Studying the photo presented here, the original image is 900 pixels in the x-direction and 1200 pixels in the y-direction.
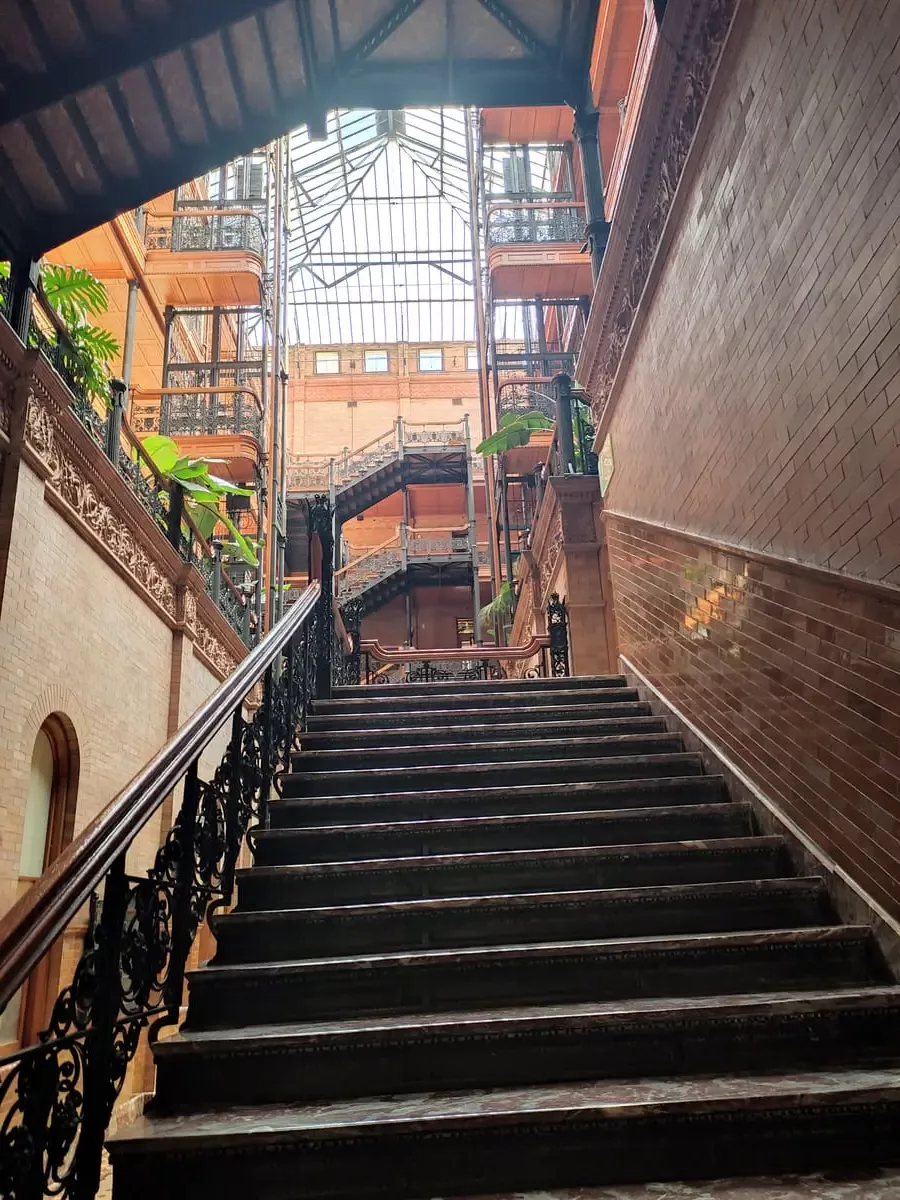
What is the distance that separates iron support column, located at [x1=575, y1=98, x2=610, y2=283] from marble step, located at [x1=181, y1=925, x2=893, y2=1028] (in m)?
5.57

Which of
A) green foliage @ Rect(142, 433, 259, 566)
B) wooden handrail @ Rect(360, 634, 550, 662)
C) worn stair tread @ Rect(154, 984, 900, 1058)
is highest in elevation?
green foliage @ Rect(142, 433, 259, 566)

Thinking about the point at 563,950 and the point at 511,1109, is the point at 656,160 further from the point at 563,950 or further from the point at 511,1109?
the point at 511,1109

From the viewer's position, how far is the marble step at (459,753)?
448 cm

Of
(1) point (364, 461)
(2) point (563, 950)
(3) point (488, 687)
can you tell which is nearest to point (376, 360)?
(1) point (364, 461)

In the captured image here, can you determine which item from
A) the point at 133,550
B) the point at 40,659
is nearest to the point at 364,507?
the point at 133,550

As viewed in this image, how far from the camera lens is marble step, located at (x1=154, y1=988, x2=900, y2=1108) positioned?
2381 mm

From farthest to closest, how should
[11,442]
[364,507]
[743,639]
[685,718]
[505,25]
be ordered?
[364,507] < [505,25] < [11,442] < [685,718] < [743,639]

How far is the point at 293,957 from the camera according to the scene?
2.97 meters

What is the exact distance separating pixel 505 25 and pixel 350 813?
6.21 m

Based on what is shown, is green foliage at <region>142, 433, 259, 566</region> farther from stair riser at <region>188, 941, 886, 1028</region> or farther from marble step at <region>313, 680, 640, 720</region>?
stair riser at <region>188, 941, 886, 1028</region>

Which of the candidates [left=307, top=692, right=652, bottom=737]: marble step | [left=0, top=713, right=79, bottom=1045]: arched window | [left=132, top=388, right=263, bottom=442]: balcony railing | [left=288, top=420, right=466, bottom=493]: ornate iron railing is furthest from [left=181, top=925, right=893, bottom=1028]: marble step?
[left=288, top=420, right=466, bottom=493]: ornate iron railing

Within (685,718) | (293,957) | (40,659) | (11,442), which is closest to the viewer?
(293,957)

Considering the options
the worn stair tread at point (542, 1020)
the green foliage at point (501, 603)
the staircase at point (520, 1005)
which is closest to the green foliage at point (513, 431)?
the green foliage at point (501, 603)

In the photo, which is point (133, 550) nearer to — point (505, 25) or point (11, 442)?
point (11, 442)
